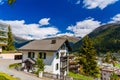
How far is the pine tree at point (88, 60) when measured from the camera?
64.0 metres

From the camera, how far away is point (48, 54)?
5219 cm

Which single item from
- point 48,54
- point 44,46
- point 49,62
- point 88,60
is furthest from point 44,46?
point 88,60

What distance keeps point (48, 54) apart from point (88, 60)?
1825 centimetres

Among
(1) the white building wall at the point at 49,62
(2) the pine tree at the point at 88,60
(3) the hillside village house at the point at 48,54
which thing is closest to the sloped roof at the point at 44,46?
(3) the hillside village house at the point at 48,54

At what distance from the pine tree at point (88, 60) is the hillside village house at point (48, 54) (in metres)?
8.69

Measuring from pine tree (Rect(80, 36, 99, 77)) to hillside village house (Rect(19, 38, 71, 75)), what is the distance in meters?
8.69

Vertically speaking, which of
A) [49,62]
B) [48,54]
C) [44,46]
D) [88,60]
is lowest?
[49,62]

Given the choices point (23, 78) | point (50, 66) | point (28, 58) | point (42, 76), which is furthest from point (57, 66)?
point (23, 78)

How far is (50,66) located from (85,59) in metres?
17.1

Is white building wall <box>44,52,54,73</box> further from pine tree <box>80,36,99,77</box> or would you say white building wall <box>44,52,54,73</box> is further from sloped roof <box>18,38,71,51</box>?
pine tree <box>80,36,99,77</box>

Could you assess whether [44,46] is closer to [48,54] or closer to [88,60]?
[48,54]

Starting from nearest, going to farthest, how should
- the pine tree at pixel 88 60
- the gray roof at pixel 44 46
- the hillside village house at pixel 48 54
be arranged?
the hillside village house at pixel 48 54, the gray roof at pixel 44 46, the pine tree at pixel 88 60

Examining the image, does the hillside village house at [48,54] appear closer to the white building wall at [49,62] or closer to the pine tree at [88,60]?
the white building wall at [49,62]

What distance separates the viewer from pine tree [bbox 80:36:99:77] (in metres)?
64.0
